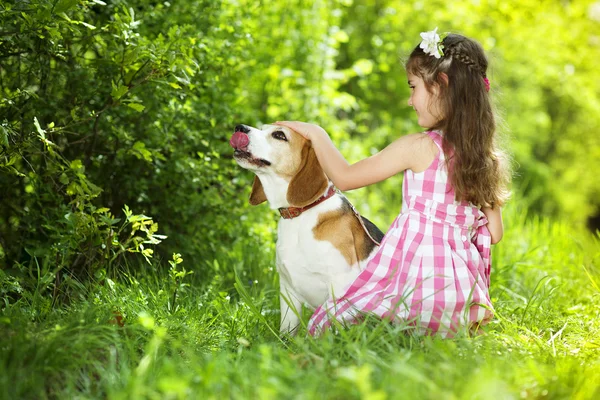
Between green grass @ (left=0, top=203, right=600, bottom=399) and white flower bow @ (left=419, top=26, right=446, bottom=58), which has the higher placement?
white flower bow @ (left=419, top=26, right=446, bottom=58)

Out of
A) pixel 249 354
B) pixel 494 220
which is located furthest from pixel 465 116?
pixel 249 354

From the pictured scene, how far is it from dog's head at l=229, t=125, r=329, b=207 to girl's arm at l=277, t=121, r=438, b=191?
0.24 feet

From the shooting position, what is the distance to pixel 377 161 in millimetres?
3582

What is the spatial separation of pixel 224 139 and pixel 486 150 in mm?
2268

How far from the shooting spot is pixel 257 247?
523 cm

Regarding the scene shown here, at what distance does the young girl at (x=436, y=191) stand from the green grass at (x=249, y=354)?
0.20 meters

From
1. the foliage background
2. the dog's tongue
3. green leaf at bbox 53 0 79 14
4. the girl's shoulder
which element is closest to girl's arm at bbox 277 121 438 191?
the girl's shoulder

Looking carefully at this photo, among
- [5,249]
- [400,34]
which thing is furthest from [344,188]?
[400,34]

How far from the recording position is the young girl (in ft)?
11.5

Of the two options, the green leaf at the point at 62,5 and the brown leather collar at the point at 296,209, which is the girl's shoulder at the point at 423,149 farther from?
the green leaf at the point at 62,5

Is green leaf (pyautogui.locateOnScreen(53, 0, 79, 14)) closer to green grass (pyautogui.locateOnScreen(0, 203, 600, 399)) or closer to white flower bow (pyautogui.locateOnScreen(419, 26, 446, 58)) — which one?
green grass (pyautogui.locateOnScreen(0, 203, 600, 399))

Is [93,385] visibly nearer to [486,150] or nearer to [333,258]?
[333,258]

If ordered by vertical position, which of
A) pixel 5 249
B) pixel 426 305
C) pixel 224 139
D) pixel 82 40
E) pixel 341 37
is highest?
pixel 341 37

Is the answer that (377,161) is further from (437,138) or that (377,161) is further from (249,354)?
(249,354)
